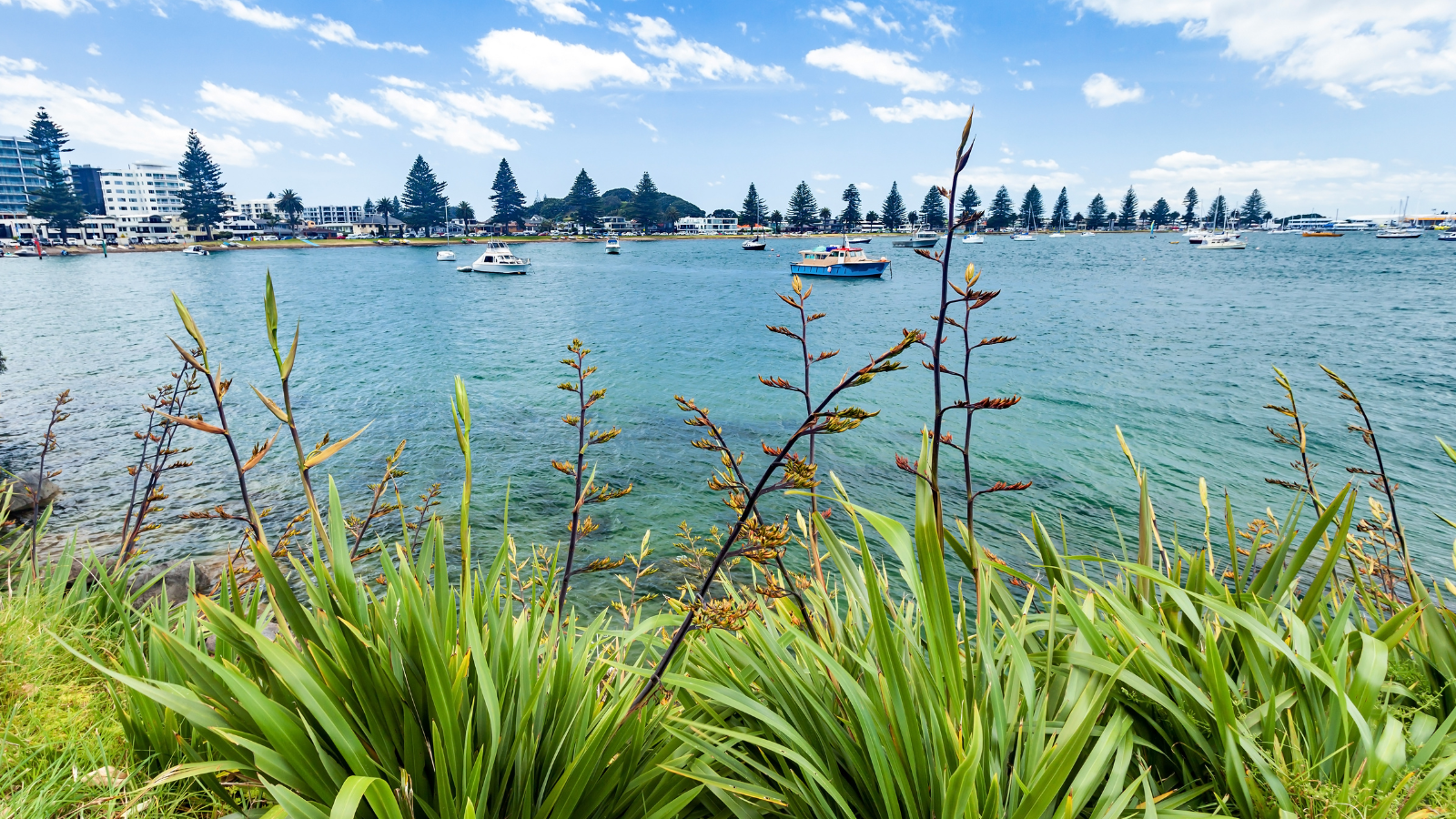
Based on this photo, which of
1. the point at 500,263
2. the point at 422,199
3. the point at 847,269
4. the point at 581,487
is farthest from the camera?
the point at 422,199

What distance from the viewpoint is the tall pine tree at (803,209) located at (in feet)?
521

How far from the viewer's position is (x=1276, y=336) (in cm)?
2575

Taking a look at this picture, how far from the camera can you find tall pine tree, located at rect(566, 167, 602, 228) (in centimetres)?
14788

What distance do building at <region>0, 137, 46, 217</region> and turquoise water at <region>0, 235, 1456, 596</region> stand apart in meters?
115

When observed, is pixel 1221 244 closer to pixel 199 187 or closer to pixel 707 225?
pixel 707 225

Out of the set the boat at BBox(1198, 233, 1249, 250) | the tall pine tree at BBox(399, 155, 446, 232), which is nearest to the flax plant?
the boat at BBox(1198, 233, 1249, 250)

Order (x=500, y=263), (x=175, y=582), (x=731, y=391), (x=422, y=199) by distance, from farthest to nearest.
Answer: (x=422, y=199)
(x=500, y=263)
(x=731, y=391)
(x=175, y=582)

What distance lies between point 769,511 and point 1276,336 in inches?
1057

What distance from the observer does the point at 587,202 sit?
486ft

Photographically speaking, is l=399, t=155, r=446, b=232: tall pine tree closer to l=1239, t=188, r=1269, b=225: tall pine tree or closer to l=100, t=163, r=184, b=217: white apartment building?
l=100, t=163, r=184, b=217: white apartment building

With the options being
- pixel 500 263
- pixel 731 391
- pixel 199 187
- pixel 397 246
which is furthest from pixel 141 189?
pixel 731 391

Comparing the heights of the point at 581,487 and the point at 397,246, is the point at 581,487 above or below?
below

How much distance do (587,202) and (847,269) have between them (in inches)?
4468

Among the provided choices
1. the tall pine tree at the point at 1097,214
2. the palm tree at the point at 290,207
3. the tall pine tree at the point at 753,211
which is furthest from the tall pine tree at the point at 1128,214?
the palm tree at the point at 290,207
